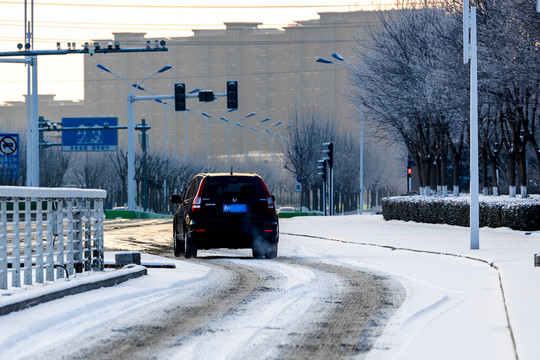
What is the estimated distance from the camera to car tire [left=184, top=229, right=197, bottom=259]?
63.0 feet

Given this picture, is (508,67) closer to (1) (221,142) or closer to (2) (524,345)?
A: (2) (524,345)

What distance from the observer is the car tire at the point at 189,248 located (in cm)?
1920

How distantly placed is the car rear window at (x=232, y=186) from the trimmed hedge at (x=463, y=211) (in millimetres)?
11434

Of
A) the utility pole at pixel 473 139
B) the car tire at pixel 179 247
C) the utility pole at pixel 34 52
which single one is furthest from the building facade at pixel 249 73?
the car tire at pixel 179 247

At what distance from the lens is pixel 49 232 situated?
1229 centimetres

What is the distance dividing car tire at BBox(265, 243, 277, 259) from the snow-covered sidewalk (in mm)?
1655

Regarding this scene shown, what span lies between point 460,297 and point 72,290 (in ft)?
14.4

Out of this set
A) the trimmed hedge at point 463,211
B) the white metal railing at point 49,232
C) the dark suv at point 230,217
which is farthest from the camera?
the trimmed hedge at point 463,211

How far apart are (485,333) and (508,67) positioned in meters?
22.3

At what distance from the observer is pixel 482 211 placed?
3109 centimetres

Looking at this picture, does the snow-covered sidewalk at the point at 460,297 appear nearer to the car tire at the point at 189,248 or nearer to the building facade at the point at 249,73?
the car tire at the point at 189,248

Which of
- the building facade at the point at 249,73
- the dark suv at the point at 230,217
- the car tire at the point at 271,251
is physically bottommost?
the car tire at the point at 271,251

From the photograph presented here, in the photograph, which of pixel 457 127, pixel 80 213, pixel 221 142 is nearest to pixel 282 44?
pixel 221 142

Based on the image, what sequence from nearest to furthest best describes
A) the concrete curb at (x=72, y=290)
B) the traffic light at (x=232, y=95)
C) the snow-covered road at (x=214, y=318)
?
the snow-covered road at (x=214, y=318)
the concrete curb at (x=72, y=290)
the traffic light at (x=232, y=95)
